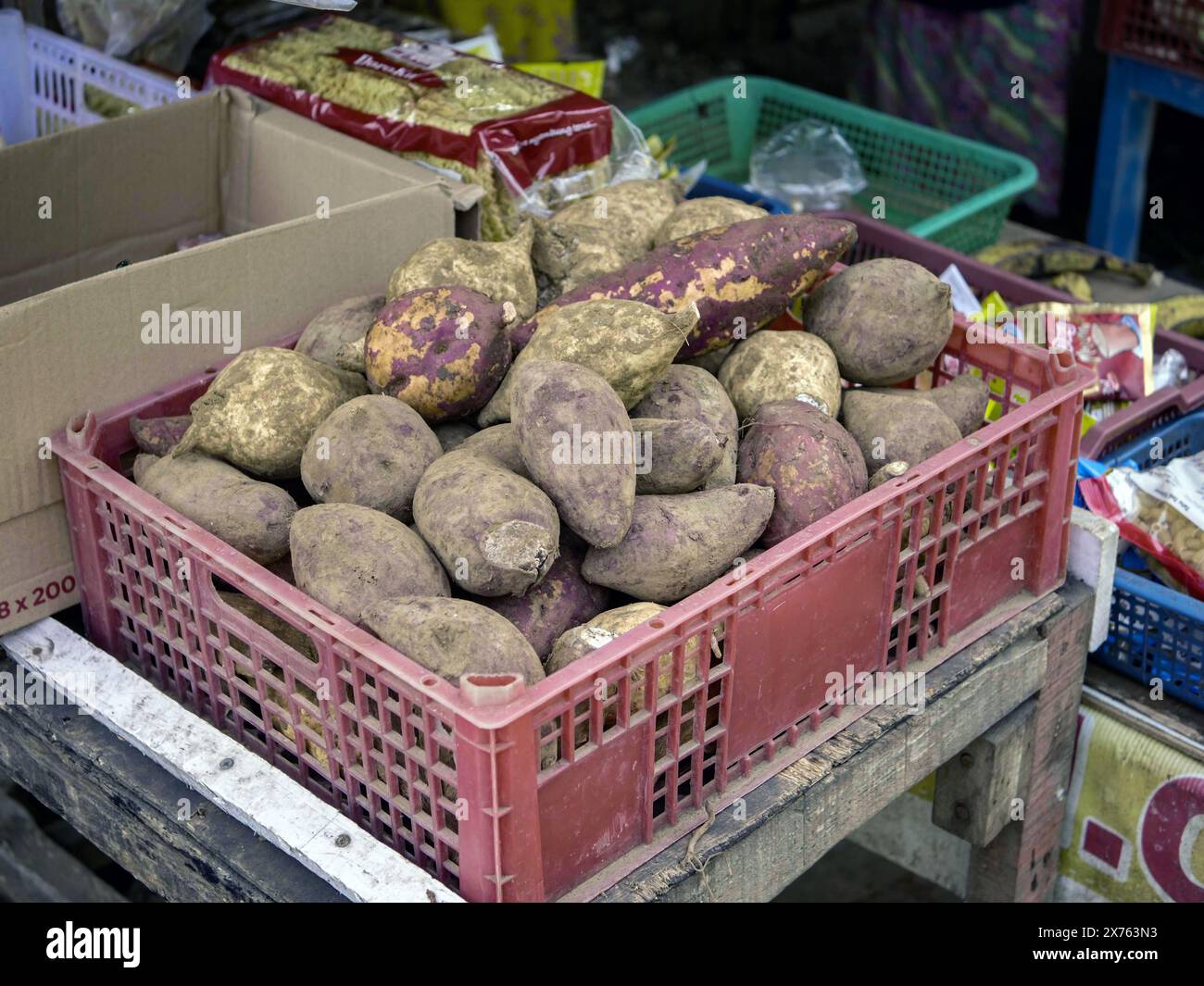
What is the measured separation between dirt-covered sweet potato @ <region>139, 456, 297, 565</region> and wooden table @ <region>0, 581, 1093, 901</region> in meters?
0.23

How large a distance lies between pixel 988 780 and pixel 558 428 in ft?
2.95

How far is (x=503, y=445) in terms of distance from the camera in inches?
70.6

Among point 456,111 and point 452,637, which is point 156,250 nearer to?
point 456,111

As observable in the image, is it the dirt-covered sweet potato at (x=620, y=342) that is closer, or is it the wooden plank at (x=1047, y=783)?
the dirt-covered sweet potato at (x=620, y=342)

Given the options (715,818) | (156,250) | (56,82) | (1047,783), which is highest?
(56,82)

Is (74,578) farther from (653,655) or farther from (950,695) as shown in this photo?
(950,695)

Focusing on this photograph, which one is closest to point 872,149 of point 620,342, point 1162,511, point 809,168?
point 809,168

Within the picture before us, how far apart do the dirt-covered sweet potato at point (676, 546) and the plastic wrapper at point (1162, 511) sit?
80cm

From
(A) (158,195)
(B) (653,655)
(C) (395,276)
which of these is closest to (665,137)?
(A) (158,195)

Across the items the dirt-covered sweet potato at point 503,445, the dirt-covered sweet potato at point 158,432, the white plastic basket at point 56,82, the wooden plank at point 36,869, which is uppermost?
the white plastic basket at point 56,82

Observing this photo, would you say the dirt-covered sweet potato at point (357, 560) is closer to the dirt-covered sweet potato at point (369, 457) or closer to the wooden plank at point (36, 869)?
the dirt-covered sweet potato at point (369, 457)

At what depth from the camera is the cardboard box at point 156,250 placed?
1856 millimetres

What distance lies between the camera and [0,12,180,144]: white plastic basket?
106 inches

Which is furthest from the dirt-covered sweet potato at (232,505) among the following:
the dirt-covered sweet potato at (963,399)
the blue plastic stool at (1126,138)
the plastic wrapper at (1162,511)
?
the blue plastic stool at (1126,138)
